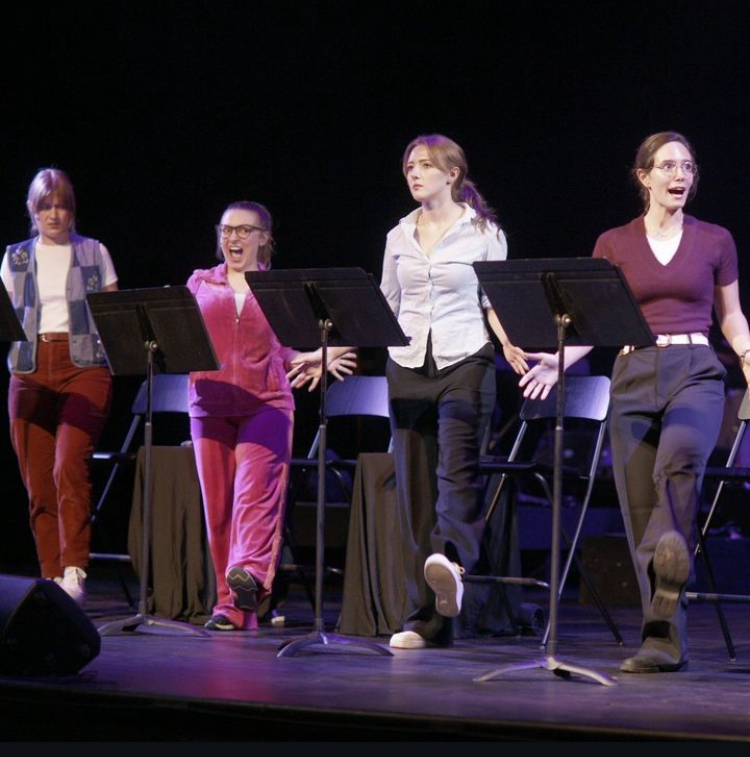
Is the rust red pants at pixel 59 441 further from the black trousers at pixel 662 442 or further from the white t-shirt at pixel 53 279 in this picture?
the black trousers at pixel 662 442

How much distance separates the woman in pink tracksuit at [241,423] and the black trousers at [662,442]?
4.87 feet

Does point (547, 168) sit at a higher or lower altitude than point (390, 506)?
higher

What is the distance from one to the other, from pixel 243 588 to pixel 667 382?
2016 millimetres

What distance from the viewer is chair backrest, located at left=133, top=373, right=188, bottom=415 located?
24.7ft

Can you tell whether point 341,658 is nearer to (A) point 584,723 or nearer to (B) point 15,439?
(A) point 584,723

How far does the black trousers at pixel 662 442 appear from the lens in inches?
189

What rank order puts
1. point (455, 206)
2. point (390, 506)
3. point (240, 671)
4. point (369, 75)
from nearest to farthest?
point (240, 671)
point (455, 206)
point (390, 506)
point (369, 75)

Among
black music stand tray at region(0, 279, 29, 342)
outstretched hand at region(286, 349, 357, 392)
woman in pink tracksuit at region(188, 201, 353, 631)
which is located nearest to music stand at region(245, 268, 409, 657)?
outstretched hand at region(286, 349, 357, 392)

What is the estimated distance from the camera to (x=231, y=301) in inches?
244

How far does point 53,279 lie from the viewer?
6.54 metres

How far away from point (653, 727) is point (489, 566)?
8.41ft

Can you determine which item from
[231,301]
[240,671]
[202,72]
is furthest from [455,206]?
[202,72]

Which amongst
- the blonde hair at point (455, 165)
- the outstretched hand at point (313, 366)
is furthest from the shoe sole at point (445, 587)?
the blonde hair at point (455, 165)

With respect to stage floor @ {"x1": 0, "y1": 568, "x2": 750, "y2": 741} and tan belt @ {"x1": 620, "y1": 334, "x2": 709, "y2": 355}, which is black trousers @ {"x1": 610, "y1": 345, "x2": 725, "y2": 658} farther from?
stage floor @ {"x1": 0, "y1": 568, "x2": 750, "y2": 741}
